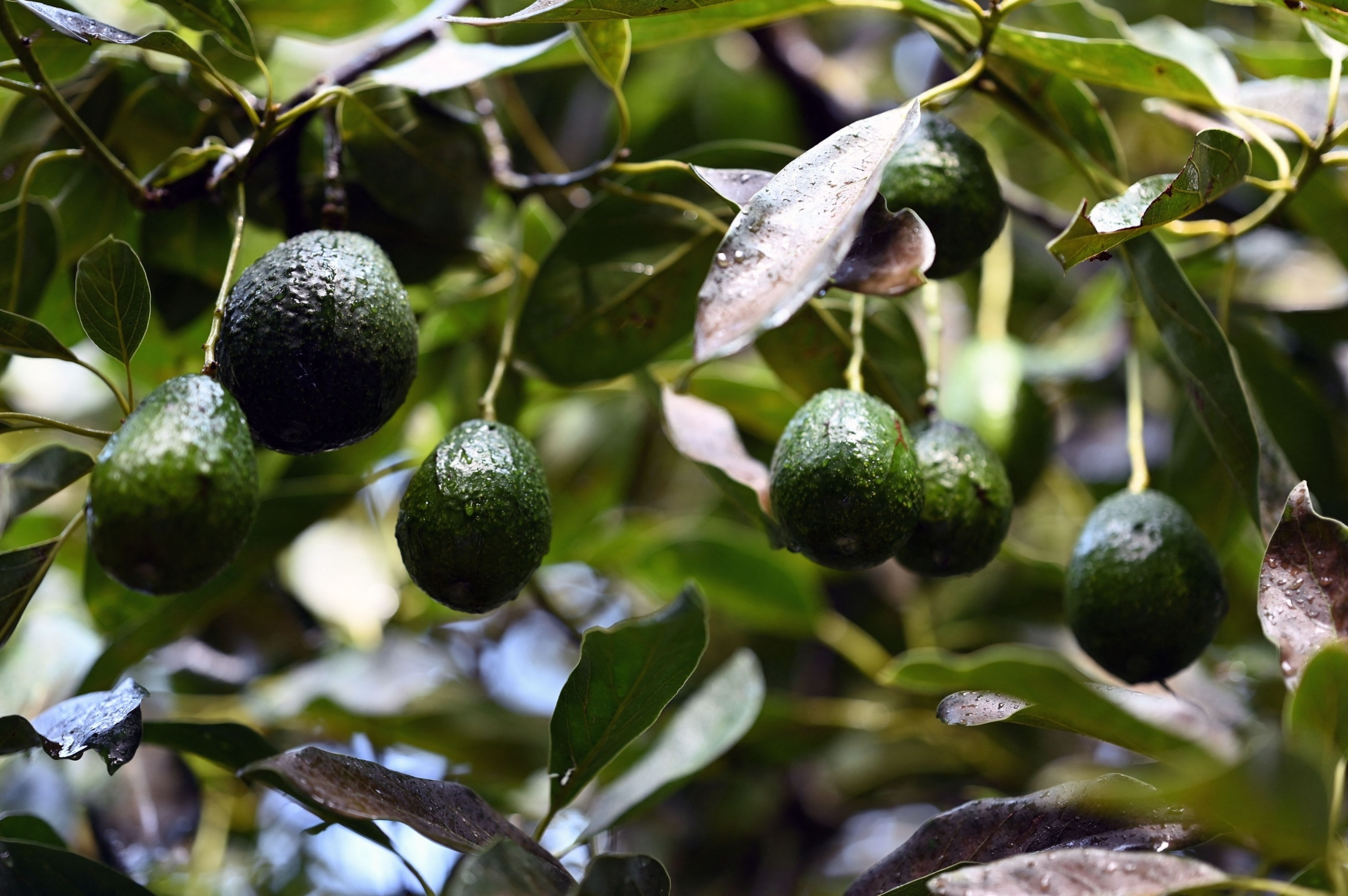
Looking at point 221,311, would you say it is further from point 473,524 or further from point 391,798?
point 391,798

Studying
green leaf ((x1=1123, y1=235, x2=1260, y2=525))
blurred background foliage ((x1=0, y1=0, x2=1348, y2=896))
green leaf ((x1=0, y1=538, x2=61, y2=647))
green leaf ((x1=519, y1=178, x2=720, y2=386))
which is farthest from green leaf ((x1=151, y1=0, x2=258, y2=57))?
green leaf ((x1=1123, y1=235, x2=1260, y2=525))

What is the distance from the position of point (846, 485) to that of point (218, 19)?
709 mm

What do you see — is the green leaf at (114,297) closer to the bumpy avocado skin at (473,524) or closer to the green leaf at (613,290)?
the bumpy avocado skin at (473,524)

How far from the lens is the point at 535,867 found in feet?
2.56

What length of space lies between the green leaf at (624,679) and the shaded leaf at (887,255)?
309mm

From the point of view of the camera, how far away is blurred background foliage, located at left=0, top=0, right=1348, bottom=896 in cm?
119

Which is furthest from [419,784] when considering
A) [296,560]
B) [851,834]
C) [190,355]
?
[851,834]

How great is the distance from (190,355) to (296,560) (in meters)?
0.57

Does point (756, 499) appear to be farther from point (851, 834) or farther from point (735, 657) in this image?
point (851, 834)

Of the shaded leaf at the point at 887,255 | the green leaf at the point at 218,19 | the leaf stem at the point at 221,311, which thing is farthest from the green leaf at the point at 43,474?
the shaded leaf at the point at 887,255

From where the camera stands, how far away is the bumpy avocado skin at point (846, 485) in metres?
0.85

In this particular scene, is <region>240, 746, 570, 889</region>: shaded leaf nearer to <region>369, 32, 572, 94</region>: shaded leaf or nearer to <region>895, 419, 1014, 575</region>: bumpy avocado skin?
<region>895, 419, 1014, 575</region>: bumpy avocado skin

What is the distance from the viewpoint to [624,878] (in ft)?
2.61

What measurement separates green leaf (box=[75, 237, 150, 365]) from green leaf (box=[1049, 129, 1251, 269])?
2.40ft
